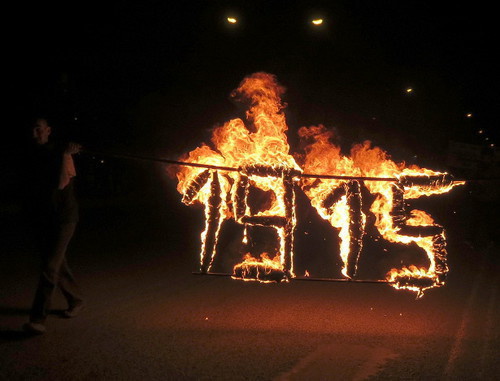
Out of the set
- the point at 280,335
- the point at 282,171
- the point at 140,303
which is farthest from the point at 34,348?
the point at 282,171

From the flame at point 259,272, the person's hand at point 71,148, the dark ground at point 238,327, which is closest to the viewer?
the dark ground at point 238,327

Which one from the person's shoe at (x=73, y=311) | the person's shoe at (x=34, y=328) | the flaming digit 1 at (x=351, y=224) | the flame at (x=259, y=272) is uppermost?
the flaming digit 1 at (x=351, y=224)

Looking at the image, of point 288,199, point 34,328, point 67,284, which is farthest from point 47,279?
point 288,199

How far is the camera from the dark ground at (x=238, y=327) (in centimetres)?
425

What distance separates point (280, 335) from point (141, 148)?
13.5 meters

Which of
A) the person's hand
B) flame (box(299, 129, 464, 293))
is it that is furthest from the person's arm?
flame (box(299, 129, 464, 293))

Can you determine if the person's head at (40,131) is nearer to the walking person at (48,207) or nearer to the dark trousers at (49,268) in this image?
the walking person at (48,207)

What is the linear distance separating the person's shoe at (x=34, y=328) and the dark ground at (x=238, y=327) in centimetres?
9

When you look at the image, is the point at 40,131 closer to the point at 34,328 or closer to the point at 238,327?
the point at 34,328

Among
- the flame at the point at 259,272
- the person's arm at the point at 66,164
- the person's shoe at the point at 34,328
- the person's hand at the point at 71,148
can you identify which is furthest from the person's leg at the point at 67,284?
the flame at the point at 259,272

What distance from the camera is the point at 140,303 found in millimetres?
6207

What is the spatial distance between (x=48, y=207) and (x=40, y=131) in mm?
816

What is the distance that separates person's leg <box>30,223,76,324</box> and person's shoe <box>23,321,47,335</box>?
1.7 inches

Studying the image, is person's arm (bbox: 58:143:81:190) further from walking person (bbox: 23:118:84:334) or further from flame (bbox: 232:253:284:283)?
flame (bbox: 232:253:284:283)
